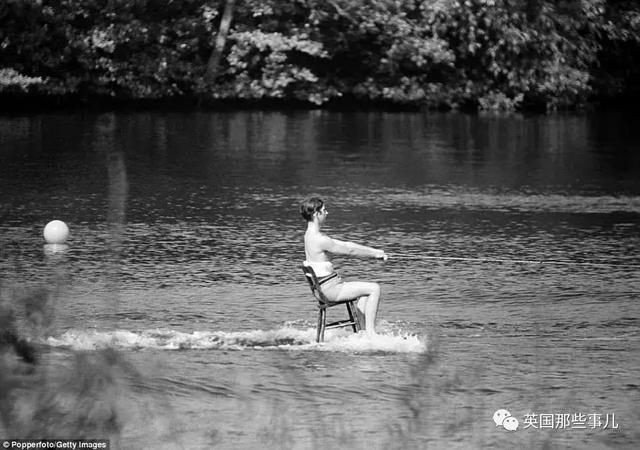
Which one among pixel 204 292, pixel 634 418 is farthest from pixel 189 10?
pixel 634 418

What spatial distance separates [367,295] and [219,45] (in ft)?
Answer: 112

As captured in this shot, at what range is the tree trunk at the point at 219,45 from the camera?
44.8 m

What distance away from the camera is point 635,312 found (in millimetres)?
13586

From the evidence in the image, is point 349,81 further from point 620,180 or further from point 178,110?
point 620,180

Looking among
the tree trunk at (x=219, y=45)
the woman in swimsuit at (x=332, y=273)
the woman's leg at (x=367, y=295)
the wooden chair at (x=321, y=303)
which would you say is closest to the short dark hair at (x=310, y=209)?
the woman in swimsuit at (x=332, y=273)

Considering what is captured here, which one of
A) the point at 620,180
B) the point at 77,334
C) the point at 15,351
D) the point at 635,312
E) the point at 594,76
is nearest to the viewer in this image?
the point at 15,351

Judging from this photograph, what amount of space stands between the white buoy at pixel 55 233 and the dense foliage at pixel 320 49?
25126 millimetres

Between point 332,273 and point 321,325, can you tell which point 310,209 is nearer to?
point 332,273

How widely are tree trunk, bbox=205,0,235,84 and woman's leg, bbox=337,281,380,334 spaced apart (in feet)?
111

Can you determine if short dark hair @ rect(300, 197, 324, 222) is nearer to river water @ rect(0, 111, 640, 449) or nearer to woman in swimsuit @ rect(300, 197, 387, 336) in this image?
woman in swimsuit @ rect(300, 197, 387, 336)

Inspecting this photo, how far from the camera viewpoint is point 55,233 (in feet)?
56.6

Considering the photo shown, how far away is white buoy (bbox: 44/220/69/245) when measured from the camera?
1723cm

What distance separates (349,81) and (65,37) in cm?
986

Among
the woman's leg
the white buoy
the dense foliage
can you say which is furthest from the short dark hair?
the dense foliage
